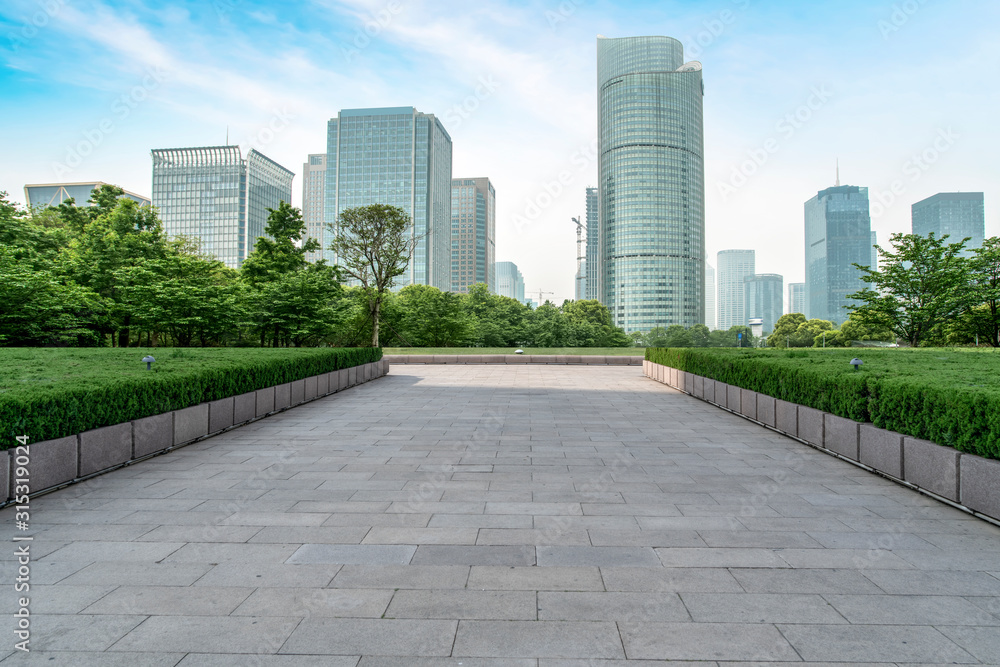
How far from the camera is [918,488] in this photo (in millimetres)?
5137

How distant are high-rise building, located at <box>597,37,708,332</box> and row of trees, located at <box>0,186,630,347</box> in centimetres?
9566

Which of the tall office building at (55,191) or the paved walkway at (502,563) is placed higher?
the tall office building at (55,191)

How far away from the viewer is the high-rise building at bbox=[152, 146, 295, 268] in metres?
149

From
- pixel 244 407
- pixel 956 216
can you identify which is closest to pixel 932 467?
pixel 244 407

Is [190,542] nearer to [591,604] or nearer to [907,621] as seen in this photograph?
[591,604]

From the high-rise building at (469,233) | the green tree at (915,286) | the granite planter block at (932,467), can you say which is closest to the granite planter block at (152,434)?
the granite planter block at (932,467)

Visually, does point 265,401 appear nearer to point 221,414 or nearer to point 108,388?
point 221,414

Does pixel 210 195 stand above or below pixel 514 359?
above

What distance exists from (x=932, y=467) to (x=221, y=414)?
8974 millimetres

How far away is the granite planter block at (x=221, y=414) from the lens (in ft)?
25.8

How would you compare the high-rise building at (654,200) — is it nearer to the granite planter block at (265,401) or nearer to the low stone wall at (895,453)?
the low stone wall at (895,453)

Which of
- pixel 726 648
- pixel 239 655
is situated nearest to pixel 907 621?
pixel 726 648

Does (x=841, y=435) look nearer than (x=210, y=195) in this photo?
Yes

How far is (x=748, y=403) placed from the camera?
9500 mm
